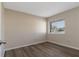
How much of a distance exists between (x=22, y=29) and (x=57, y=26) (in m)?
2.61

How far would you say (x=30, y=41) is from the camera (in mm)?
5695

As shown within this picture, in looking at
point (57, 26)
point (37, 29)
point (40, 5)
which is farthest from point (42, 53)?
point (57, 26)

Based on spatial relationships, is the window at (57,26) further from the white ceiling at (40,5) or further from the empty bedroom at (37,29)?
the white ceiling at (40,5)

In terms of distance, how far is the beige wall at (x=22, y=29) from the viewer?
14.5 feet

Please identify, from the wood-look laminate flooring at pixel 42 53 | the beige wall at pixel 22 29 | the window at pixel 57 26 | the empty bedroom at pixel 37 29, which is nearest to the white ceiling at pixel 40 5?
the empty bedroom at pixel 37 29

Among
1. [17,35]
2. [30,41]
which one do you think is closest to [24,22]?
[17,35]

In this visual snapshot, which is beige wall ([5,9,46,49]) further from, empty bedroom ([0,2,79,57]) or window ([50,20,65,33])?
window ([50,20,65,33])

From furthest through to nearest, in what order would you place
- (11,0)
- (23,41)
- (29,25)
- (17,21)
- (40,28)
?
(40,28) < (29,25) < (23,41) < (17,21) < (11,0)

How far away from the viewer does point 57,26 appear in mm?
6359

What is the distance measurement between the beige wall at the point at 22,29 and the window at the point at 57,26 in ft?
2.05

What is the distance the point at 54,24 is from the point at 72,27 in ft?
7.18

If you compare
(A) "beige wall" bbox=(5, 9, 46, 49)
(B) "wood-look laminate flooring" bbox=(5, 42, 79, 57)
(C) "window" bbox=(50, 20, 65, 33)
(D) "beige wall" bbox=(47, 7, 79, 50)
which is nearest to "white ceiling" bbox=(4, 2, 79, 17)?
(D) "beige wall" bbox=(47, 7, 79, 50)

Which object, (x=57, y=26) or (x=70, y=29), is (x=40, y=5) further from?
(x=57, y=26)

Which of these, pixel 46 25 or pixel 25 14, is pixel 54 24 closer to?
pixel 46 25
